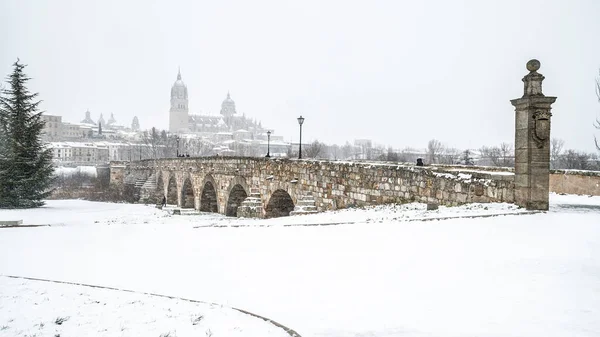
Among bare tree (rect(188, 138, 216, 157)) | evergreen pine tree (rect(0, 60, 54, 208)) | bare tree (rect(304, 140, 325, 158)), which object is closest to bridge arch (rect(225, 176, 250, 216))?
evergreen pine tree (rect(0, 60, 54, 208))

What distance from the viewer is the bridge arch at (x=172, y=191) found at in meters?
42.0

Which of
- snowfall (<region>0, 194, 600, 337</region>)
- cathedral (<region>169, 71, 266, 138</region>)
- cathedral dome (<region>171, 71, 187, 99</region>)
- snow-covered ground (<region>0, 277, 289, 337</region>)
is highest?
cathedral dome (<region>171, 71, 187, 99</region>)

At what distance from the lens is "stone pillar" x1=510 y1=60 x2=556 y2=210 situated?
9.35 m

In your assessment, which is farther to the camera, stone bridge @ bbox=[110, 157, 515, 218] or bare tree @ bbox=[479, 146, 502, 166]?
bare tree @ bbox=[479, 146, 502, 166]

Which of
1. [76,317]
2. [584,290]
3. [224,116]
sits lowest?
[76,317]

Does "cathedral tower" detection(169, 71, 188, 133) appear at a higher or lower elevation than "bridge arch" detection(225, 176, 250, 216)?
higher

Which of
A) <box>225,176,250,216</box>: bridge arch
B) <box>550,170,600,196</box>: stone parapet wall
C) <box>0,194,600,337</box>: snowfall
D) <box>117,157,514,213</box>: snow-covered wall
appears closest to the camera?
<box>0,194,600,337</box>: snowfall

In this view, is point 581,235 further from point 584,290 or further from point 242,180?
point 242,180

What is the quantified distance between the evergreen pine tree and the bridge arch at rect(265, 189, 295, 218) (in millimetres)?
14794

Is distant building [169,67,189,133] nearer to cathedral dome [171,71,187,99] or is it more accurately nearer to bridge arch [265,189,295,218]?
cathedral dome [171,71,187,99]

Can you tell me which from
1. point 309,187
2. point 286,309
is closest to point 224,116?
point 309,187

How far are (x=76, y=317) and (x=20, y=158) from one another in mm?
25688

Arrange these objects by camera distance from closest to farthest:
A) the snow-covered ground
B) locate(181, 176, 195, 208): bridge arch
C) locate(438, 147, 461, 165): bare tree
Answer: the snow-covered ground, locate(181, 176, 195, 208): bridge arch, locate(438, 147, 461, 165): bare tree

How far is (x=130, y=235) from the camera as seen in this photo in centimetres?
Result: 927
